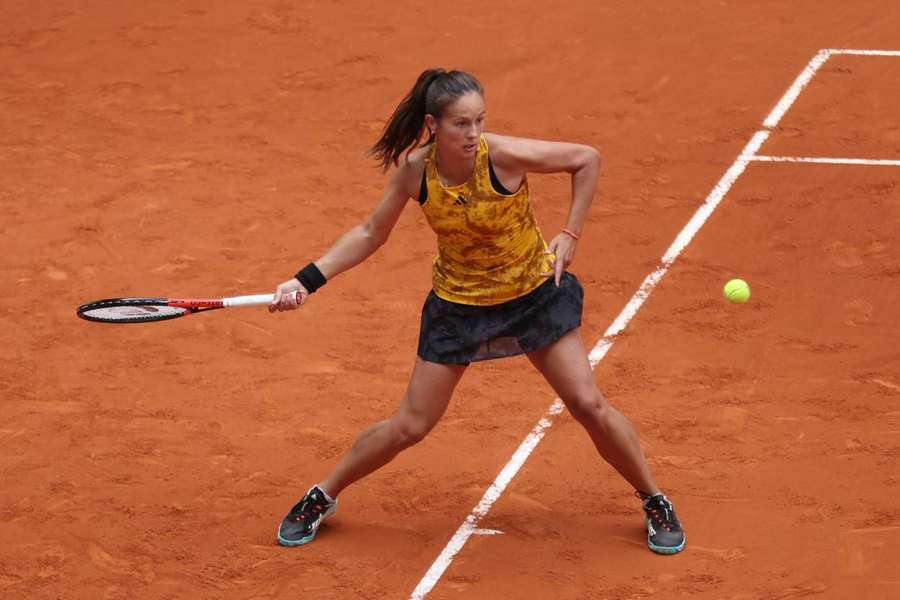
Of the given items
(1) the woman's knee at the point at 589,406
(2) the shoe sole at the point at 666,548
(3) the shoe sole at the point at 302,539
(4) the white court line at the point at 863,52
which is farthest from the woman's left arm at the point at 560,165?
(4) the white court line at the point at 863,52

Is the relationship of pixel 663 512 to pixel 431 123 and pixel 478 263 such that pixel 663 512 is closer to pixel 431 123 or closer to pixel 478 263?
pixel 478 263

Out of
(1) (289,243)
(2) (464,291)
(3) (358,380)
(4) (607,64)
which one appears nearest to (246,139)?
(1) (289,243)

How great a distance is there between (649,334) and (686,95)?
4.00 meters

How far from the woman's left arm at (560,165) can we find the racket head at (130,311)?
5.07 feet

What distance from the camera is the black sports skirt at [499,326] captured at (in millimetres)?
5957

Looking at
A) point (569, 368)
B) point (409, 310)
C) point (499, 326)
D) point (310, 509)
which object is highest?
point (499, 326)

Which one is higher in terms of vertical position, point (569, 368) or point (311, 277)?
point (311, 277)

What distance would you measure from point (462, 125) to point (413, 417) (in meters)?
1.23

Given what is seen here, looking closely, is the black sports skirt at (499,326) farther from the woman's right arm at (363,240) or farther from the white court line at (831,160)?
the white court line at (831,160)

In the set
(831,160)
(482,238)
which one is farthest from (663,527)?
(831,160)

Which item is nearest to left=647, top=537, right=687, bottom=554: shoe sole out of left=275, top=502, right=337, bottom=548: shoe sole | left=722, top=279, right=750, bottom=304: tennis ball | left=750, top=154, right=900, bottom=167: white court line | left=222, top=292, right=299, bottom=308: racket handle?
left=275, top=502, right=337, bottom=548: shoe sole

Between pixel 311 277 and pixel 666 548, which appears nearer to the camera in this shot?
pixel 311 277

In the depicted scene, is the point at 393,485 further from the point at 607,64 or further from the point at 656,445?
the point at 607,64

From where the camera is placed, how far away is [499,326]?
5.96 meters
